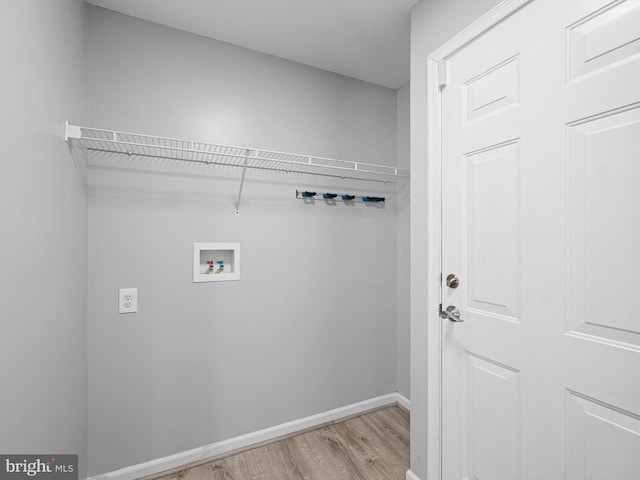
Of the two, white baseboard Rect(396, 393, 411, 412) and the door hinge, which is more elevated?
the door hinge

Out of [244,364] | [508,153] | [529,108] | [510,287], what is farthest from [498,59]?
[244,364]

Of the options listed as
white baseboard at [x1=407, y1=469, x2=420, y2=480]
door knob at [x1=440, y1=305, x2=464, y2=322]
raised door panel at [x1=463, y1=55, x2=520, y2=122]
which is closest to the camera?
raised door panel at [x1=463, y1=55, x2=520, y2=122]

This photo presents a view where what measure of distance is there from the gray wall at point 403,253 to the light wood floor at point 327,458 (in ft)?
1.30

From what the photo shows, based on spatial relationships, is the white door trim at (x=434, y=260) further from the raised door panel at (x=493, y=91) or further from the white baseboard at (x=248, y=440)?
the white baseboard at (x=248, y=440)

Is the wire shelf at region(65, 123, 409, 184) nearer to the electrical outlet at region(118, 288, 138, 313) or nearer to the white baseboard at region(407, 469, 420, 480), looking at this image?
the electrical outlet at region(118, 288, 138, 313)

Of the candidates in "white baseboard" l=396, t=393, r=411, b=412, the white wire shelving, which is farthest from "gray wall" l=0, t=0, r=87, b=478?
"white baseboard" l=396, t=393, r=411, b=412

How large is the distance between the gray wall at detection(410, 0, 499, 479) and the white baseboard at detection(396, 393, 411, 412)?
0.75 meters

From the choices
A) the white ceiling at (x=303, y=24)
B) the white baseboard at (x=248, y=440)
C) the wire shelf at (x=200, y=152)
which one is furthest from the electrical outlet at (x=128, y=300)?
the white ceiling at (x=303, y=24)

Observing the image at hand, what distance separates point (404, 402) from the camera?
7.80 ft

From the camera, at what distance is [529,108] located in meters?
1.09

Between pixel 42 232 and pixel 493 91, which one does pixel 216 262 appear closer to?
pixel 42 232

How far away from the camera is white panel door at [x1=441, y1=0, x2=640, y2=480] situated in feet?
2.88

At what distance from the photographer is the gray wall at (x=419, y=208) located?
151 centimetres

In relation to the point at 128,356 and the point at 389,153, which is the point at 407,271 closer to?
the point at 389,153
